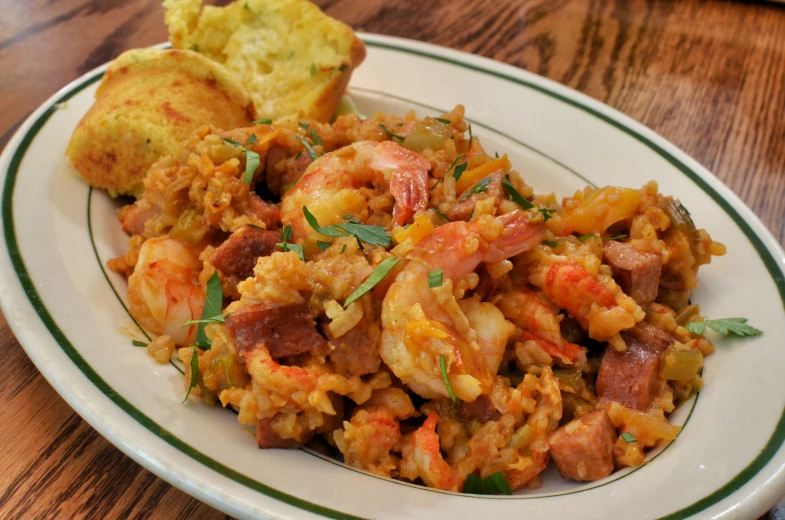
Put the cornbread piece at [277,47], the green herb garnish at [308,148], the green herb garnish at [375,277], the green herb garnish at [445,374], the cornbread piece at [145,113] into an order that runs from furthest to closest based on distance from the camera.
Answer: the cornbread piece at [277,47], the cornbread piece at [145,113], the green herb garnish at [308,148], the green herb garnish at [375,277], the green herb garnish at [445,374]

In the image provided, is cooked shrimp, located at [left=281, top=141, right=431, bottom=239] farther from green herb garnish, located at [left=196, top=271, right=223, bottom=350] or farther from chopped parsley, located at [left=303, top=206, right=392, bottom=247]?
green herb garnish, located at [left=196, top=271, right=223, bottom=350]

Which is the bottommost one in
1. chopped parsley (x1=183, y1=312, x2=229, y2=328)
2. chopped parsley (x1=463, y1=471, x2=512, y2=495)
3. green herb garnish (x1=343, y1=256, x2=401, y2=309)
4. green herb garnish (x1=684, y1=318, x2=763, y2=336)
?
chopped parsley (x1=463, y1=471, x2=512, y2=495)

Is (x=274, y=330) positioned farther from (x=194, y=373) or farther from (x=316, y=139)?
(x=316, y=139)

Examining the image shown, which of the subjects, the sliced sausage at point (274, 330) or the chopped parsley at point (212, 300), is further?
the chopped parsley at point (212, 300)

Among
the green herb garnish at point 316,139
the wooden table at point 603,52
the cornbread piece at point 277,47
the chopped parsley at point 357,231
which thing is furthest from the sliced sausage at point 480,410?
the cornbread piece at point 277,47

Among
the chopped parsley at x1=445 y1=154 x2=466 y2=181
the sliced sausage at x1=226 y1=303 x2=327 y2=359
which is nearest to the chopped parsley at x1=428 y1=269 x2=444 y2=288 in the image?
the sliced sausage at x1=226 y1=303 x2=327 y2=359

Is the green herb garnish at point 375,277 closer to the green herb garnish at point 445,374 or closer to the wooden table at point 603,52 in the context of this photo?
the green herb garnish at point 445,374
